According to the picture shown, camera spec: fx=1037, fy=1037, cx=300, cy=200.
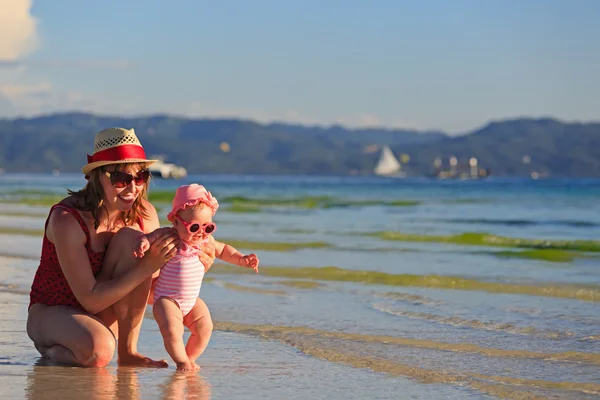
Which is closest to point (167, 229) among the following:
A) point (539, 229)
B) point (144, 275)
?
point (144, 275)

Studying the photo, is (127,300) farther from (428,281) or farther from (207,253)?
(428,281)

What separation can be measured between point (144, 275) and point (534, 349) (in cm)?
234

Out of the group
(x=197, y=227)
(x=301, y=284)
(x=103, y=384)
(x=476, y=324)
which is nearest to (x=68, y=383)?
(x=103, y=384)

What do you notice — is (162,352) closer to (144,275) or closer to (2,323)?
(144,275)

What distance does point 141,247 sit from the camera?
4730mm

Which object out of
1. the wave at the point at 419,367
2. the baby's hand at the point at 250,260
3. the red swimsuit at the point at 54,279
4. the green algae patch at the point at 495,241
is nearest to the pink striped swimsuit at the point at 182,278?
the baby's hand at the point at 250,260

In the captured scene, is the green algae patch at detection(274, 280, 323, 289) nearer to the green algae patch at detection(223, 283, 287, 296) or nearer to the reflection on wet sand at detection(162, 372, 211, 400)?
the green algae patch at detection(223, 283, 287, 296)

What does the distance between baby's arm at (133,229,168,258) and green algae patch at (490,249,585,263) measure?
830 cm

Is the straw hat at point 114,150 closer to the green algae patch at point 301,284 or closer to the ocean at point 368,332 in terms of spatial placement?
the ocean at point 368,332

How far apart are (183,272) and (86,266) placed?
0.45 meters

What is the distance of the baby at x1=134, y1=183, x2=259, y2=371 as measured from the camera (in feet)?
15.8

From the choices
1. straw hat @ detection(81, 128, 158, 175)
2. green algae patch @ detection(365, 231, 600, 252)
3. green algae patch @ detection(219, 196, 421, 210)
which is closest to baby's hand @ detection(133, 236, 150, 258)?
straw hat @ detection(81, 128, 158, 175)

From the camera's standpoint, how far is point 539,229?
21438 millimetres

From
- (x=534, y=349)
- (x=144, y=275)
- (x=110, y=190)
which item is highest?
(x=110, y=190)
